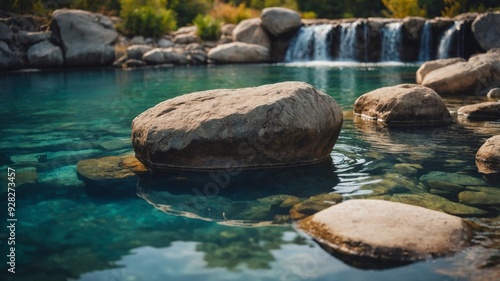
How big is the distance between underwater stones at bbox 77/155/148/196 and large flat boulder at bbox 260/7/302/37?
2019cm

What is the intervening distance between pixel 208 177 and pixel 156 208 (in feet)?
3.05

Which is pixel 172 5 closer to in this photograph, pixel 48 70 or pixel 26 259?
pixel 48 70

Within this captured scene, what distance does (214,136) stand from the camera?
5496 millimetres

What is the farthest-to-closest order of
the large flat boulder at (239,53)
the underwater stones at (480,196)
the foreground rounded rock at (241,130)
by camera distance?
the large flat boulder at (239,53), the foreground rounded rock at (241,130), the underwater stones at (480,196)

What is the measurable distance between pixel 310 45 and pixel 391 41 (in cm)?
380

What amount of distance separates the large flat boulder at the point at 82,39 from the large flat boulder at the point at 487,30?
15336 millimetres

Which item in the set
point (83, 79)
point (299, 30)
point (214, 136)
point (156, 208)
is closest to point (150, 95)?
point (83, 79)

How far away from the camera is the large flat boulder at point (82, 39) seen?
71.3 ft

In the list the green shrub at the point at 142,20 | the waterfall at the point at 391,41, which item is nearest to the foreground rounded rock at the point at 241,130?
the waterfall at the point at 391,41

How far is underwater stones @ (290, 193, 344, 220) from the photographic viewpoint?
14.3 feet

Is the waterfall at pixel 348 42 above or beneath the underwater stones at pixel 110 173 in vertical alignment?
above

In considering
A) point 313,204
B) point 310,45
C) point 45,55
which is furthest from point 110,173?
point 310,45

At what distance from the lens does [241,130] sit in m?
5.46

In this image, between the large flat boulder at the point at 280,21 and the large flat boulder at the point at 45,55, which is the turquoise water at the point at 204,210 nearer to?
the large flat boulder at the point at 45,55
